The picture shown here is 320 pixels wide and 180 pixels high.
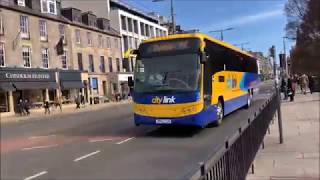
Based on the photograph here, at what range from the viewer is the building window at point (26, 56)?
4697 centimetres

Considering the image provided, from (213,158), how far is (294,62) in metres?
83.9

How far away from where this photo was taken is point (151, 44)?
16281mm

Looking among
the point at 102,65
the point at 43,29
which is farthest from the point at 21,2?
the point at 102,65

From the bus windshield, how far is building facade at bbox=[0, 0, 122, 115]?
810 inches

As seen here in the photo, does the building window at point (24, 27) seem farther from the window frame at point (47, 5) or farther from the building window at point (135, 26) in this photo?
the building window at point (135, 26)

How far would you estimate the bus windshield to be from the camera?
50.1ft

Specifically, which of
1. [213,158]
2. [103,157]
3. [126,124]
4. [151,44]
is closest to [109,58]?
[126,124]

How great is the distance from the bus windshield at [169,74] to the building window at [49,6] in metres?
39.3

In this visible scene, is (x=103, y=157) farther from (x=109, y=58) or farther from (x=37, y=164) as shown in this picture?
(x=109, y=58)

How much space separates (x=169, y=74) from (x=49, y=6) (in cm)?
4175

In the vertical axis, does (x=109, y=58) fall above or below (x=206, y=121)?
above

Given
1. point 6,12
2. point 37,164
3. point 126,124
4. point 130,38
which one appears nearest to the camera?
point 37,164

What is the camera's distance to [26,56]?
4769 centimetres

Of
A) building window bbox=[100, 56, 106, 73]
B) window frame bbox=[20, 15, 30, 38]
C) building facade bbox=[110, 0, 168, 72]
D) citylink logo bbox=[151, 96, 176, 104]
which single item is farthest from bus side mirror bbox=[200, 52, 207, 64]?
building facade bbox=[110, 0, 168, 72]
